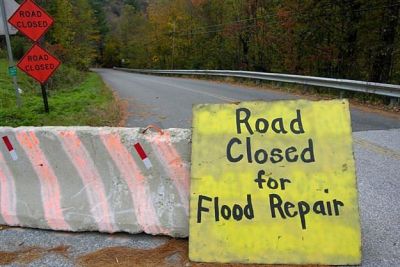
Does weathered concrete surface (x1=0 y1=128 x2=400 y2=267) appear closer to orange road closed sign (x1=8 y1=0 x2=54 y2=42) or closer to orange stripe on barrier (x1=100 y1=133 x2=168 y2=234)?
orange stripe on barrier (x1=100 y1=133 x2=168 y2=234)

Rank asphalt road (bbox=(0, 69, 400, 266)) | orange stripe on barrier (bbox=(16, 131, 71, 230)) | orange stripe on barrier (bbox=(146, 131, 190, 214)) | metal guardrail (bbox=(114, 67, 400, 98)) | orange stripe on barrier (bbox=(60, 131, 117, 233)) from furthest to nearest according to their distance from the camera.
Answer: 1. metal guardrail (bbox=(114, 67, 400, 98))
2. orange stripe on barrier (bbox=(16, 131, 71, 230))
3. orange stripe on barrier (bbox=(60, 131, 117, 233))
4. orange stripe on barrier (bbox=(146, 131, 190, 214))
5. asphalt road (bbox=(0, 69, 400, 266))

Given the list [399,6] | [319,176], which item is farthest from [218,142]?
[399,6]

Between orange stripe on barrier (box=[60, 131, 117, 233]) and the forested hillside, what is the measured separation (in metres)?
14.6

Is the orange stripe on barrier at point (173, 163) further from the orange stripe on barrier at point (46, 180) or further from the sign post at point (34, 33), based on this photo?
the sign post at point (34, 33)

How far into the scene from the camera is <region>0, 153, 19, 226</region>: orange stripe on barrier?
4230 millimetres

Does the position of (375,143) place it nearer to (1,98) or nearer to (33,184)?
(33,184)

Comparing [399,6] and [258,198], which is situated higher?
[399,6]

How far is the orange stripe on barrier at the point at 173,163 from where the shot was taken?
385cm

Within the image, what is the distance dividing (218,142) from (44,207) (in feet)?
5.98

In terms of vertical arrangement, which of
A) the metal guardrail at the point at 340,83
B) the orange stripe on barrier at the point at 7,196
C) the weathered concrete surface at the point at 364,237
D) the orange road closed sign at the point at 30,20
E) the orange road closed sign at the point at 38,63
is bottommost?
the weathered concrete surface at the point at 364,237

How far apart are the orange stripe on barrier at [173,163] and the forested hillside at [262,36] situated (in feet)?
46.7

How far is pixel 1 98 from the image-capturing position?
41.7ft

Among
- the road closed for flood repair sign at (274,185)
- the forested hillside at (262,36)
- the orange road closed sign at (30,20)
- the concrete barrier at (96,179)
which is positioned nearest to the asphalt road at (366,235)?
the concrete barrier at (96,179)

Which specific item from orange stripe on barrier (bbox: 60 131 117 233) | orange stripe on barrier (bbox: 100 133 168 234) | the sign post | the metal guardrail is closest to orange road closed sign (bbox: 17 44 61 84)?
the sign post
